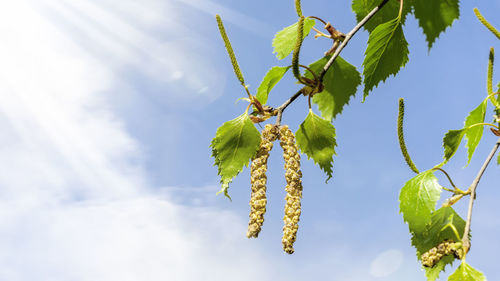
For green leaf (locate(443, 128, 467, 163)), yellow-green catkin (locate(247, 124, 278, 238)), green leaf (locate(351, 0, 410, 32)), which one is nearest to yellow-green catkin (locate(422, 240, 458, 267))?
green leaf (locate(443, 128, 467, 163))

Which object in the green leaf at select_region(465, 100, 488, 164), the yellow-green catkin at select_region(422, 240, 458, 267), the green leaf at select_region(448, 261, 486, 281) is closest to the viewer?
the green leaf at select_region(448, 261, 486, 281)

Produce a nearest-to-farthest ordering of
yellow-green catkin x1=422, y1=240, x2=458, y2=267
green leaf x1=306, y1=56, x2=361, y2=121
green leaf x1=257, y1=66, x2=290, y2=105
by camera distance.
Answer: yellow-green catkin x1=422, y1=240, x2=458, y2=267, green leaf x1=257, y1=66, x2=290, y2=105, green leaf x1=306, y1=56, x2=361, y2=121

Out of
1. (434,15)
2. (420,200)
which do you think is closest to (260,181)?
(420,200)


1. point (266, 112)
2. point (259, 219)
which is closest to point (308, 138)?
point (266, 112)

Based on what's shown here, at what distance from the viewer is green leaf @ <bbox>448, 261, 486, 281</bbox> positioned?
6.90ft

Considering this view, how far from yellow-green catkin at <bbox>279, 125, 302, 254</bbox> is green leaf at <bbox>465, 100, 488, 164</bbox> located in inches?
32.0

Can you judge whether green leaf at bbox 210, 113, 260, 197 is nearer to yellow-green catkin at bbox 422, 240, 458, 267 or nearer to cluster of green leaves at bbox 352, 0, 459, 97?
cluster of green leaves at bbox 352, 0, 459, 97

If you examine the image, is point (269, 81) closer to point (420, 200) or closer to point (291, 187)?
point (291, 187)

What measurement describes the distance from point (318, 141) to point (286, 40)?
524 millimetres

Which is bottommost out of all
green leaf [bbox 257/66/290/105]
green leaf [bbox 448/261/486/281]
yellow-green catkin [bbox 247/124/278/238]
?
green leaf [bbox 448/261/486/281]

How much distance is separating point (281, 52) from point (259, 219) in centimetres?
85

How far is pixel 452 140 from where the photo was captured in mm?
2467

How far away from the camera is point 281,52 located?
8.79ft

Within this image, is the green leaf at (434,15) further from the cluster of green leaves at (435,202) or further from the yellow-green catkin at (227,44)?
the yellow-green catkin at (227,44)
